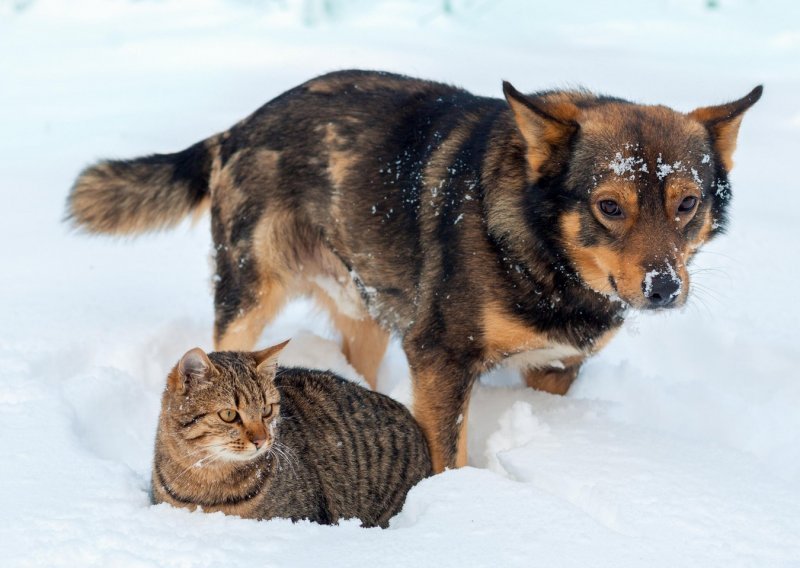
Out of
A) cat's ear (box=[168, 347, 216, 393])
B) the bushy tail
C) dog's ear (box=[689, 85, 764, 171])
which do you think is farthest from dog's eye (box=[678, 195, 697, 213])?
the bushy tail

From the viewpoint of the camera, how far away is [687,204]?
11.6 feet

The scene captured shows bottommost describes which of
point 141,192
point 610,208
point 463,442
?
point 463,442

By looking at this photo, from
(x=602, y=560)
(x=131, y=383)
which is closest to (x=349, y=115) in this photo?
(x=131, y=383)

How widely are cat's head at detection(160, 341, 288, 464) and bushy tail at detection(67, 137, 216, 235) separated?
5.34ft

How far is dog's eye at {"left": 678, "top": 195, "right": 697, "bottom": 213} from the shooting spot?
3.51 metres

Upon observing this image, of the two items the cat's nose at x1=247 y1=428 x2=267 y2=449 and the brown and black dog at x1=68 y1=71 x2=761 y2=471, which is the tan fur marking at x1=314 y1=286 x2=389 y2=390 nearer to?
the brown and black dog at x1=68 y1=71 x2=761 y2=471

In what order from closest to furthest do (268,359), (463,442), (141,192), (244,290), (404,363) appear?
(268,359) < (463,442) < (244,290) < (141,192) < (404,363)

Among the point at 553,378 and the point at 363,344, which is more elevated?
the point at 553,378

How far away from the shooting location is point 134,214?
195 inches

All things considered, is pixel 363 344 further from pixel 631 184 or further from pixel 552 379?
pixel 631 184

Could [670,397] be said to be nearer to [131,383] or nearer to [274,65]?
[131,383]

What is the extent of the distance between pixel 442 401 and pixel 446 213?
0.79 metres

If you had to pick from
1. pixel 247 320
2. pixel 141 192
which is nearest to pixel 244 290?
pixel 247 320

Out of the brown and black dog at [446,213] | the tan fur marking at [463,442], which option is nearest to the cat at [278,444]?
the tan fur marking at [463,442]
